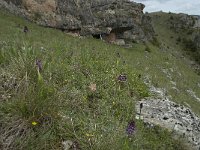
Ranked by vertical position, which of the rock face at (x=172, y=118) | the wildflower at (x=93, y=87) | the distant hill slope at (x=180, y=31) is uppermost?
the wildflower at (x=93, y=87)

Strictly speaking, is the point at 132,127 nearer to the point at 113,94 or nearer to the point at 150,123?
the point at 150,123

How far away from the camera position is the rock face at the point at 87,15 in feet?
96.1

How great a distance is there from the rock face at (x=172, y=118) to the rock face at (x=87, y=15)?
842 inches

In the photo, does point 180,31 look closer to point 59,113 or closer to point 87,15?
point 87,15

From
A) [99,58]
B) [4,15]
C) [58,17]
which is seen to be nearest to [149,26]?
[58,17]

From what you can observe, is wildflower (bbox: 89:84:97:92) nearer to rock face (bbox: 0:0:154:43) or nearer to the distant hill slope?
rock face (bbox: 0:0:154:43)

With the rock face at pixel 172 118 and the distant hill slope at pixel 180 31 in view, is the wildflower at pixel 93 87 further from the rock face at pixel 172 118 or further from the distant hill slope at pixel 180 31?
the distant hill slope at pixel 180 31

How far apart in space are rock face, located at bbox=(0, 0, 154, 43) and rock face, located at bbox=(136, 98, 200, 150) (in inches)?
842

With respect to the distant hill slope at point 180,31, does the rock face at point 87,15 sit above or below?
above

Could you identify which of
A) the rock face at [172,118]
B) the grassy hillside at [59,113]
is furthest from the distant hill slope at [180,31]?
the grassy hillside at [59,113]

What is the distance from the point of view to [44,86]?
5.62m

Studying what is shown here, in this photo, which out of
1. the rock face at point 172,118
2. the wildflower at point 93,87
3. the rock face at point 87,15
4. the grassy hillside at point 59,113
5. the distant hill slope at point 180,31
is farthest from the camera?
the distant hill slope at point 180,31

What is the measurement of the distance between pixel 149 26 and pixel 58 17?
29.3m

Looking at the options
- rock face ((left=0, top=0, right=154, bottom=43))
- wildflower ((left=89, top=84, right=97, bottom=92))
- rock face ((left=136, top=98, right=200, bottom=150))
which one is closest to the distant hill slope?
rock face ((left=0, top=0, right=154, bottom=43))
